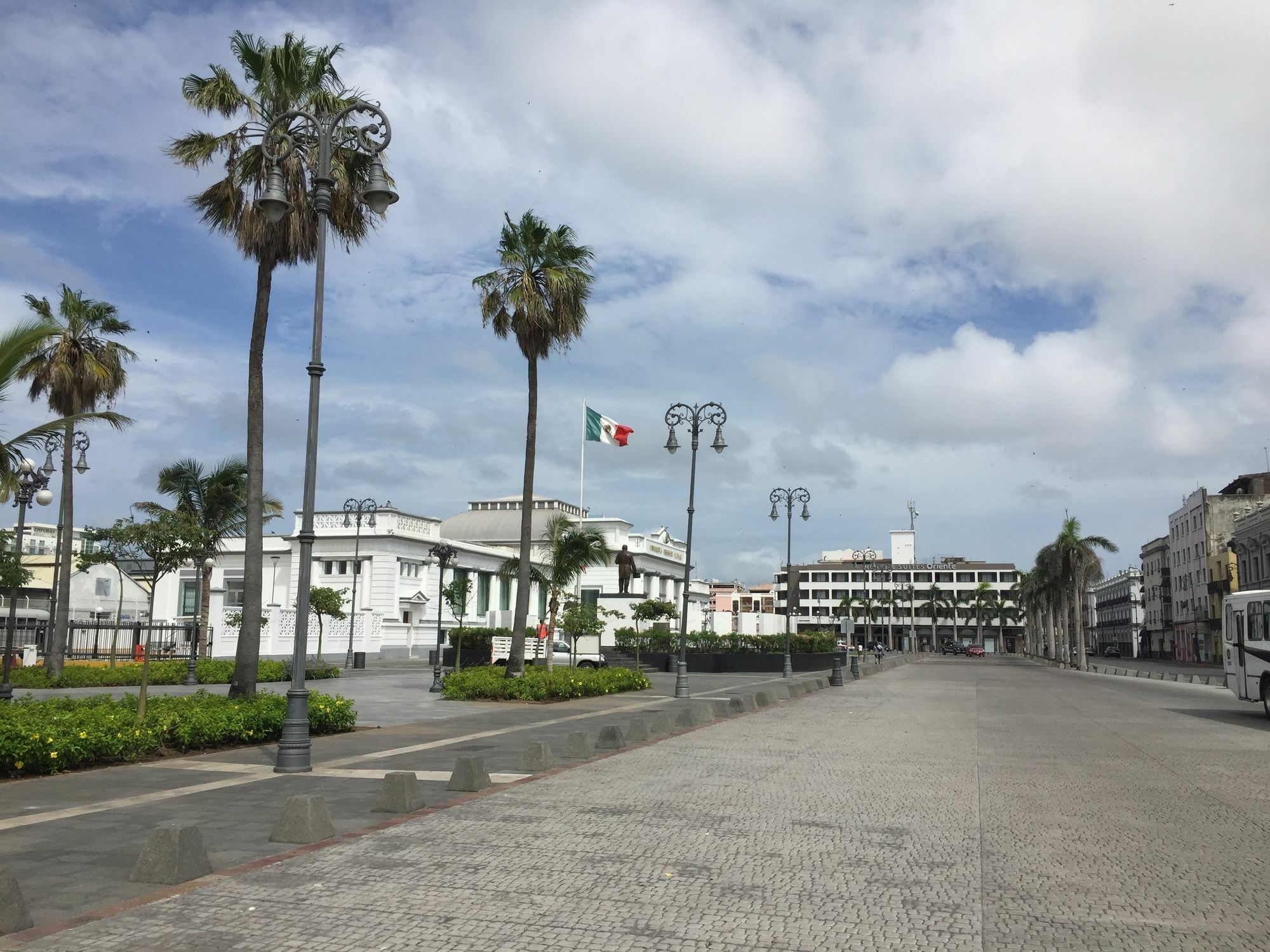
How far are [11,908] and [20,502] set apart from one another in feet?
74.2

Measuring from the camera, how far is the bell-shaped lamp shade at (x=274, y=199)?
13.1 meters

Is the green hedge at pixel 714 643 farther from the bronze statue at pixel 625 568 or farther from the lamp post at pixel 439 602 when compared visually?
the lamp post at pixel 439 602

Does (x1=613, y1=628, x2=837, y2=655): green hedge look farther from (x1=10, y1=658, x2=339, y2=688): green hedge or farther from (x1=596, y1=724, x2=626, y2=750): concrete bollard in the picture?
(x1=596, y1=724, x2=626, y2=750): concrete bollard

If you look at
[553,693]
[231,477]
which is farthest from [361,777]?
[231,477]

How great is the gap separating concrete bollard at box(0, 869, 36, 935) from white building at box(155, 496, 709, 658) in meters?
41.3

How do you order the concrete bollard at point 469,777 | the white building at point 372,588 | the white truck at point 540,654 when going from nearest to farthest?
the concrete bollard at point 469,777 → the white truck at point 540,654 → the white building at point 372,588

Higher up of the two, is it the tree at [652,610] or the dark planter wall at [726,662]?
the tree at [652,610]

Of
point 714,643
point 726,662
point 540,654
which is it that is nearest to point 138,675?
point 540,654

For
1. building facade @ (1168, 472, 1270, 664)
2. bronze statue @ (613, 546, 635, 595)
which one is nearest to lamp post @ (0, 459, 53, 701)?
bronze statue @ (613, 546, 635, 595)

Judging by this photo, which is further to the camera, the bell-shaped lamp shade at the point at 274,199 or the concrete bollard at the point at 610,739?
the concrete bollard at the point at 610,739

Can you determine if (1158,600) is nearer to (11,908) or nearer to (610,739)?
(610,739)

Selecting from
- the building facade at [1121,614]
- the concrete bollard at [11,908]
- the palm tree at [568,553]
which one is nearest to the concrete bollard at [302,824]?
the concrete bollard at [11,908]

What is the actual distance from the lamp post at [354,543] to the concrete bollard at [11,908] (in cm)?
4007

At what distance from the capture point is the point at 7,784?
1170 cm
